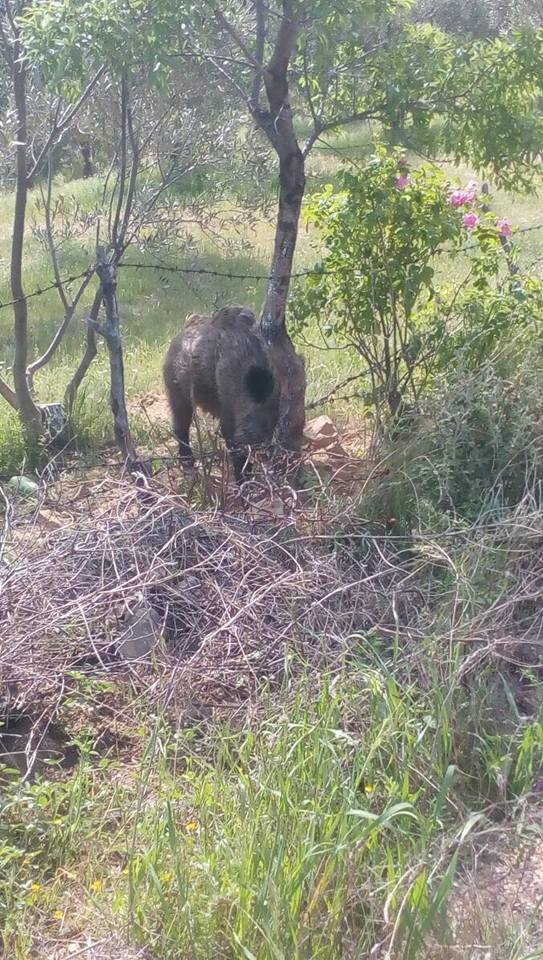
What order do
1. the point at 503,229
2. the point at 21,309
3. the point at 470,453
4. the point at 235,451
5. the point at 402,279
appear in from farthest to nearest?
1. the point at 21,309
2. the point at 503,229
3. the point at 402,279
4. the point at 235,451
5. the point at 470,453

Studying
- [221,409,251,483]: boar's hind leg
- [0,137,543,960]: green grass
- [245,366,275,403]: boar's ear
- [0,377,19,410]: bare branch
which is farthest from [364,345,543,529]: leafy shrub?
[0,377,19,410]: bare branch

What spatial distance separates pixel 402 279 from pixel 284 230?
3.15 feet

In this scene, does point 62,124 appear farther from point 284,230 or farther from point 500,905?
point 500,905

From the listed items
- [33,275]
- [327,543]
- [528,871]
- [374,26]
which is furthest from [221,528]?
[33,275]

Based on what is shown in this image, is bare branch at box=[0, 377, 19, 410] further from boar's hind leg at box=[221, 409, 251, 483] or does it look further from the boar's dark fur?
boar's hind leg at box=[221, 409, 251, 483]

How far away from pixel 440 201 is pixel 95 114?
3160mm

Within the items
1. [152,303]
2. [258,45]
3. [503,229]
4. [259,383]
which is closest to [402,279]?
[503,229]

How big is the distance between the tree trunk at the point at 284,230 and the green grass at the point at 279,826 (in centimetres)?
317

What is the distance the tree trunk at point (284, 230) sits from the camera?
6.58 metres

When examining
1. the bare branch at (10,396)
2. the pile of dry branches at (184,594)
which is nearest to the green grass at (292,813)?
the pile of dry branches at (184,594)

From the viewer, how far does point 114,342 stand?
19.9 feet

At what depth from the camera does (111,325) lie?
6.04 m

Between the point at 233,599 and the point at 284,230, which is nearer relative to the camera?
the point at 233,599

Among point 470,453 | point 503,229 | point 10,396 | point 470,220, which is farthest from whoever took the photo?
point 10,396
